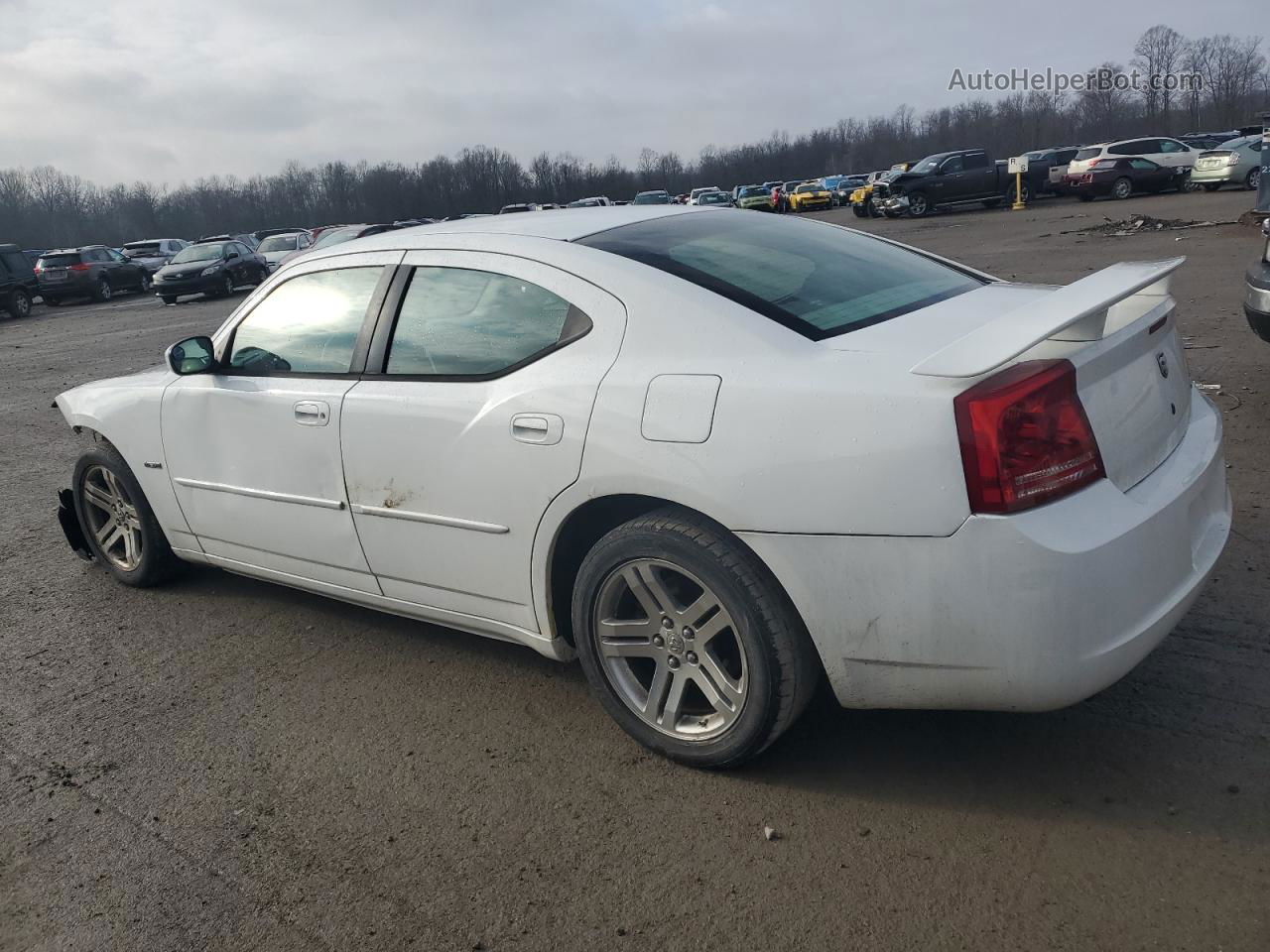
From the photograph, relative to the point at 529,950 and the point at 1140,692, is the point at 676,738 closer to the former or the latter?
the point at 529,950

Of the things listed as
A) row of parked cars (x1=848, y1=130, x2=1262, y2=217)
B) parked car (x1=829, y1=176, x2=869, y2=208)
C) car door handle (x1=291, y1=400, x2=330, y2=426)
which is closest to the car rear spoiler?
car door handle (x1=291, y1=400, x2=330, y2=426)

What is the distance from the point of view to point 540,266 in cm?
319

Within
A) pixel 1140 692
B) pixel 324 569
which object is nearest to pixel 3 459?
pixel 324 569

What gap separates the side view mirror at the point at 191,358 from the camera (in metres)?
4.11

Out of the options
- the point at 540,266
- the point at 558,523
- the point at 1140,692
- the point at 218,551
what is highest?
the point at 540,266

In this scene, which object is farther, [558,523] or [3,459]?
[3,459]

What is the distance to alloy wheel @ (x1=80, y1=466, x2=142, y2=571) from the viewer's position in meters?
4.77

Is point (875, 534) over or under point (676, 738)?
over

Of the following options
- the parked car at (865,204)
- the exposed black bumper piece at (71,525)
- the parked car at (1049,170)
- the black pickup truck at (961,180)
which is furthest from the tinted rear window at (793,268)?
the parked car at (865,204)

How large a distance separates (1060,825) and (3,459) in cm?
853

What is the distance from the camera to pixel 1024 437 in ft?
7.68

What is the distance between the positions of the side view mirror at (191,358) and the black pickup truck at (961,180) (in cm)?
3289

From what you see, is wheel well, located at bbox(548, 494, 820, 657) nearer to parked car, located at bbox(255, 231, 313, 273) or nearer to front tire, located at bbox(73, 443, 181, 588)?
front tire, located at bbox(73, 443, 181, 588)

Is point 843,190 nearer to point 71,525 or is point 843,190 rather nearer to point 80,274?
point 80,274
